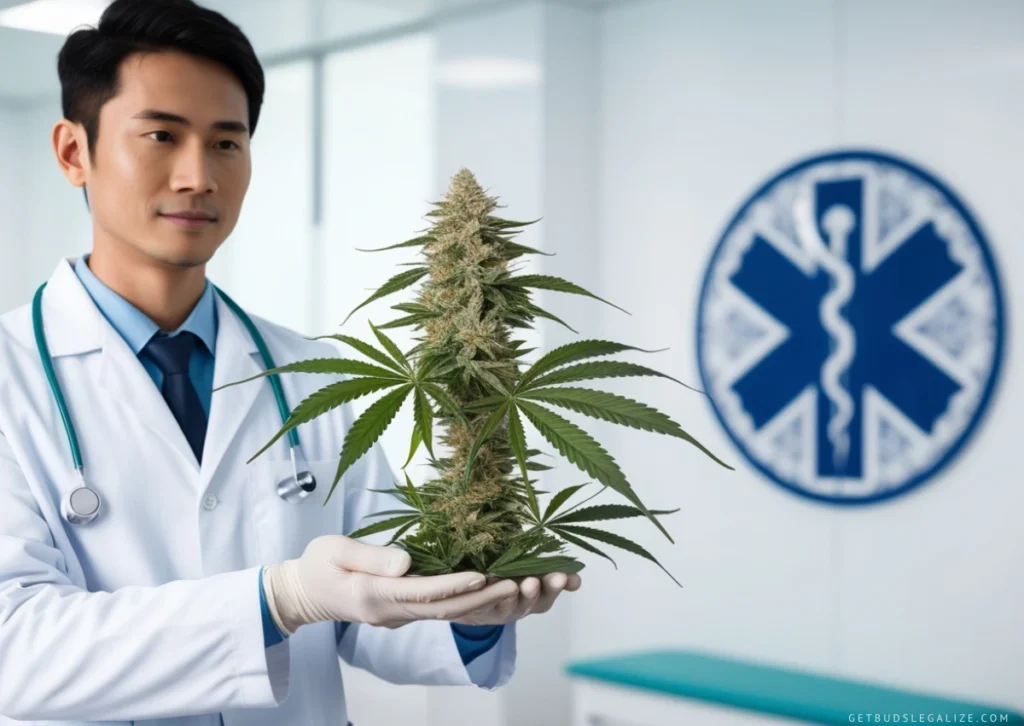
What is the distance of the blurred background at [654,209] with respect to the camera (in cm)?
293

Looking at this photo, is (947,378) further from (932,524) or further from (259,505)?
(259,505)

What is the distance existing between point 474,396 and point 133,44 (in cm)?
72

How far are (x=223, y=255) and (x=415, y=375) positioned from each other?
359 centimetres

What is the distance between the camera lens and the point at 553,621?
381 cm

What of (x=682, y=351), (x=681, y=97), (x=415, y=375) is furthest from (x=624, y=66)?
(x=415, y=375)

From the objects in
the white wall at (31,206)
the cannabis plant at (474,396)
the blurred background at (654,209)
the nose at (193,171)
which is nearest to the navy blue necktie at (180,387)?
the nose at (193,171)

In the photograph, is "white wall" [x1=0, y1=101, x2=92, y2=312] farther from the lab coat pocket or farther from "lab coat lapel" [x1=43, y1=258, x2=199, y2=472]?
the lab coat pocket

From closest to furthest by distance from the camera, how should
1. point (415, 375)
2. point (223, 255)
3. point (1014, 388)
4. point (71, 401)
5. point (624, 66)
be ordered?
point (415, 375), point (71, 401), point (1014, 388), point (624, 66), point (223, 255)

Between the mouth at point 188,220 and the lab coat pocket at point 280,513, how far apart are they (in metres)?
0.32

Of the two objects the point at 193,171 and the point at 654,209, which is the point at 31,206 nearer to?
the point at 654,209

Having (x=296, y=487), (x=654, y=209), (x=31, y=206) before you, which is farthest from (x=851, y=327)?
(x=31, y=206)

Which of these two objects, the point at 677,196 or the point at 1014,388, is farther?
the point at 677,196

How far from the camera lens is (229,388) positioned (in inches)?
61.7

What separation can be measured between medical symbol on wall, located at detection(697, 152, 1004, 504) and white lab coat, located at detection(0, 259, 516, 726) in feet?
5.76
